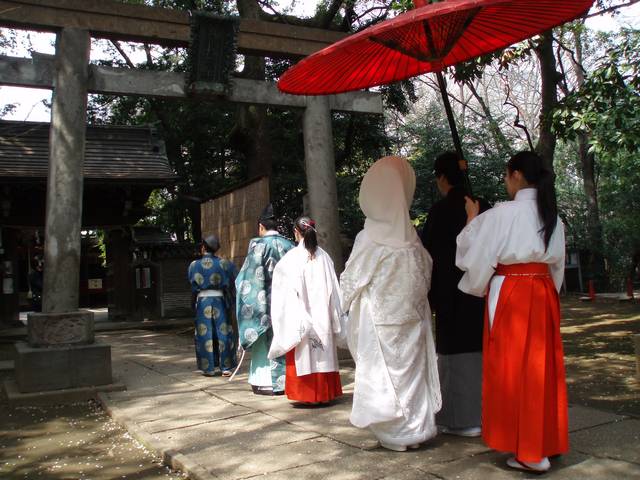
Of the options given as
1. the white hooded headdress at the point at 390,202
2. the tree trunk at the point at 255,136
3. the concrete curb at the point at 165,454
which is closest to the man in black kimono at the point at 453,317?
the white hooded headdress at the point at 390,202

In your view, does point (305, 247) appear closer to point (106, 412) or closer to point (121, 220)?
point (106, 412)

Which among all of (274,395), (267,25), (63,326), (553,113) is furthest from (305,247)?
(553,113)

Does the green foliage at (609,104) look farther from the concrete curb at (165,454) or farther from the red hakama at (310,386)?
the concrete curb at (165,454)

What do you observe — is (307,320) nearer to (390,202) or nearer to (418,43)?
(390,202)

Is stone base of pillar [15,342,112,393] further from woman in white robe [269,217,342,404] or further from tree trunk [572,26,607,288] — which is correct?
tree trunk [572,26,607,288]

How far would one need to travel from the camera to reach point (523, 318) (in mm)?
3541

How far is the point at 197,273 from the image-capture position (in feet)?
24.8

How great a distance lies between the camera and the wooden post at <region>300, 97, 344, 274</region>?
7.75 meters

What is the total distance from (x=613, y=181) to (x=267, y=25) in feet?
60.2

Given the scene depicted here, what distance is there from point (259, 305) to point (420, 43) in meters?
3.14

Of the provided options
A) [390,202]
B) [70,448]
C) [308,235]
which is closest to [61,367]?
[70,448]

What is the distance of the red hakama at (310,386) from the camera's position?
215 inches

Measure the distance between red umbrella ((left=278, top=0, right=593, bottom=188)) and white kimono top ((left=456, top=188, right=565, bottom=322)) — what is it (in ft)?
1.87

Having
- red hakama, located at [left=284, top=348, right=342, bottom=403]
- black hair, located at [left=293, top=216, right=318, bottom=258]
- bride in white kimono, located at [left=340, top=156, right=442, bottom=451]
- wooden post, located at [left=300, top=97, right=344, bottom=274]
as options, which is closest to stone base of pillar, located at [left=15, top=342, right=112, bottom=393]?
red hakama, located at [left=284, top=348, right=342, bottom=403]
